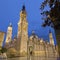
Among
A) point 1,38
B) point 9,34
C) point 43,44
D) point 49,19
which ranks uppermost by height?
point 9,34

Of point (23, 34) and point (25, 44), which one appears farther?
point (23, 34)

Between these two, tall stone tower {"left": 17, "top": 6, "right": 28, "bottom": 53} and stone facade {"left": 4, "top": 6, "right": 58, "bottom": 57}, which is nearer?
stone facade {"left": 4, "top": 6, "right": 58, "bottom": 57}

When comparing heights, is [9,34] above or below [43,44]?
above

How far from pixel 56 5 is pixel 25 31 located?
130 feet

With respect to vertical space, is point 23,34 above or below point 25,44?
above

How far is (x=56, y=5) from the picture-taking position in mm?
3277

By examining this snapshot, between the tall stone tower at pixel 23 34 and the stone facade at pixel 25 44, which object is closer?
the stone facade at pixel 25 44

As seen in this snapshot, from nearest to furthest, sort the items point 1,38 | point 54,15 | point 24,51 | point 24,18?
point 54,15
point 1,38
point 24,51
point 24,18

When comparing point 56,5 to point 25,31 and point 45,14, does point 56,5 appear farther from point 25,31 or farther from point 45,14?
point 25,31

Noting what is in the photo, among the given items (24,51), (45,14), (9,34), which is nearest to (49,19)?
(45,14)

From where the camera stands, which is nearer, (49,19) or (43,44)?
(49,19)

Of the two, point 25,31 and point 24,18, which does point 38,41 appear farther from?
point 24,18

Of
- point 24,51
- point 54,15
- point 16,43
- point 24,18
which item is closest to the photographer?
point 54,15

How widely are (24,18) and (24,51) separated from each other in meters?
10.3
